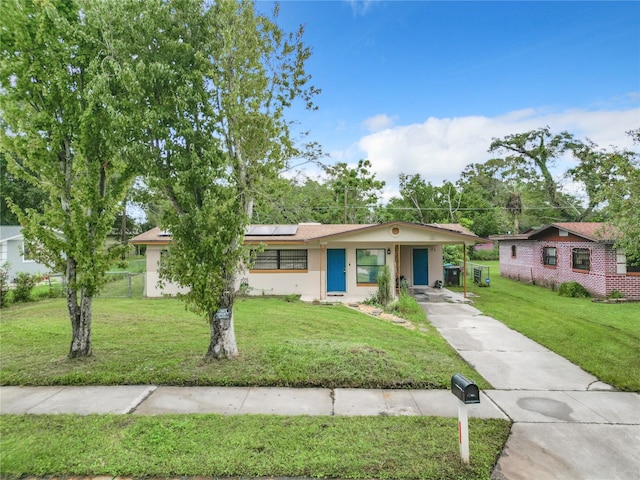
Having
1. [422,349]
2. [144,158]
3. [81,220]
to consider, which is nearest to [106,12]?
[144,158]

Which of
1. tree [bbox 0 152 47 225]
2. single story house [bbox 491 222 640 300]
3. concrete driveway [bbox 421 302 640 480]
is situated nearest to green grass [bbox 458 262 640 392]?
concrete driveway [bbox 421 302 640 480]

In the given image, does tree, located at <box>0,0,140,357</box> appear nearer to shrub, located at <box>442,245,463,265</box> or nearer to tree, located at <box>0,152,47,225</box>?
shrub, located at <box>442,245,463,265</box>

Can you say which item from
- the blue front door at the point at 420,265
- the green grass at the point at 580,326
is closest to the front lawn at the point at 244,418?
the green grass at the point at 580,326

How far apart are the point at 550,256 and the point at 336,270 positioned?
11508 millimetres

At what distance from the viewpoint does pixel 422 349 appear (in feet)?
23.3

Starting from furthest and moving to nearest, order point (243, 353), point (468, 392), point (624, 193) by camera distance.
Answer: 1. point (624, 193)
2. point (243, 353)
3. point (468, 392)

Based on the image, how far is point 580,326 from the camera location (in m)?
9.50

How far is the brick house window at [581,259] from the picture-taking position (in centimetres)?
1495

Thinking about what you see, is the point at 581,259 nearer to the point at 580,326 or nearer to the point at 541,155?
the point at 580,326

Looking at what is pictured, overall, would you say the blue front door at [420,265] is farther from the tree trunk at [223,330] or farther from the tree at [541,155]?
the tree at [541,155]

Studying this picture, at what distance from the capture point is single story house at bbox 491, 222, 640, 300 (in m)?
13.7

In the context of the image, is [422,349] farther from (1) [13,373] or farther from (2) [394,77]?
(2) [394,77]

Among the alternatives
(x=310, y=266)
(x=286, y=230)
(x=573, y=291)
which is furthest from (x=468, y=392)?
(x=573, y=291)

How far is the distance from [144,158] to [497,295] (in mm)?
14663
